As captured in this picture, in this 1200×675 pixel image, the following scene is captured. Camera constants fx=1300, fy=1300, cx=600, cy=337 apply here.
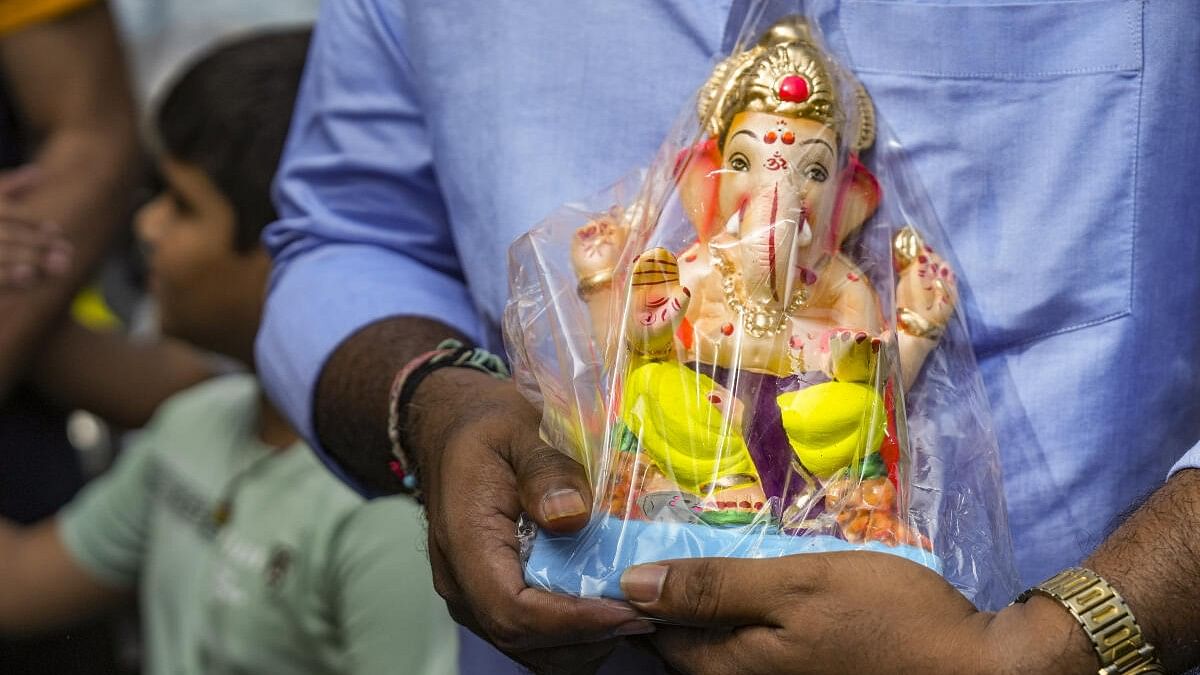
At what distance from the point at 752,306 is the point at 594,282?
0.50 ft

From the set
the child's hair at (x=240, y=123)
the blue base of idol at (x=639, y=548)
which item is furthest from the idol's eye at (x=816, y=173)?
the child's hair at (x=240, y=123)

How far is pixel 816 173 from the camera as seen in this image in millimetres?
1156

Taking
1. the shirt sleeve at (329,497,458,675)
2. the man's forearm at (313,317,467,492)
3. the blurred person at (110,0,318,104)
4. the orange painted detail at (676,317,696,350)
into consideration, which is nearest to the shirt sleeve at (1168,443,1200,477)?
the orange painted detail at (676,317,696,350)

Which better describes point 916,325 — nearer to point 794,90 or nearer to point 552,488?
point 794,90

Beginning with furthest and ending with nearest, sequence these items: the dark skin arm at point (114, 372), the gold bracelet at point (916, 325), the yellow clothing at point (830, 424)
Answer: the dark skin arm at point (114, 372), the gold bracelet at point (916, 325), the yellow clothing at point (830, 424)

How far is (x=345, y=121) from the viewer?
157 centimetres

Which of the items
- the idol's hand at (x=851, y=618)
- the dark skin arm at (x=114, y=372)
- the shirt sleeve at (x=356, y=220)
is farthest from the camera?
the dark skin arm at (x=114, y=372)

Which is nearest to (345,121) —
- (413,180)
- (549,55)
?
(413,180)

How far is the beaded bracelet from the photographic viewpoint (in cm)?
133

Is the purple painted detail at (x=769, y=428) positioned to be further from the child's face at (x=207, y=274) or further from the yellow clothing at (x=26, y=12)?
the yellow clothing at (x=26, y=12)

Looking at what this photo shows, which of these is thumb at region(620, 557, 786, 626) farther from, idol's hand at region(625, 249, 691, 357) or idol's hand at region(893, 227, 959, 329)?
idol's hand at region(893, 227, 959, 329)

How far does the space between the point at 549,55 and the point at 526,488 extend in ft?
1.76

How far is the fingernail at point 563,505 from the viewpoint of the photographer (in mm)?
1021

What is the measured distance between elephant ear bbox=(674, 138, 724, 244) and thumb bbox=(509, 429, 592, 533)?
0.24 meters
